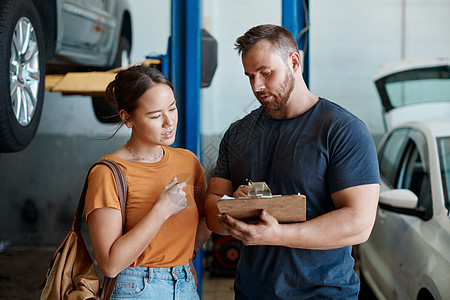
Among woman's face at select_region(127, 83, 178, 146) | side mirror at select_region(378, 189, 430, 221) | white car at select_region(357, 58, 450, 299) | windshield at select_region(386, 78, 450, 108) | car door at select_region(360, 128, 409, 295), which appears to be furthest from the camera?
windshield at select_region(386, 78, 450, 108)

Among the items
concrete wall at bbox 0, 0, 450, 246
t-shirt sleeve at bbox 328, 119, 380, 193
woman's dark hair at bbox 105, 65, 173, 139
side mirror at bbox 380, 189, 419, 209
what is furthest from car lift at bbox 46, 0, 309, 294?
concrete wall at bbox 0, 0, 450, 246

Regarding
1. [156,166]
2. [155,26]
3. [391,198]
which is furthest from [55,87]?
[155,26]

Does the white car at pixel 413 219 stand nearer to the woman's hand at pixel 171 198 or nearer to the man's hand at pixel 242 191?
the man's hand at pixel 242 191

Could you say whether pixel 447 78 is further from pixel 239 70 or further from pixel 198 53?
pixel 198 53

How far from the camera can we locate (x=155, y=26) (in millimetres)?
5453

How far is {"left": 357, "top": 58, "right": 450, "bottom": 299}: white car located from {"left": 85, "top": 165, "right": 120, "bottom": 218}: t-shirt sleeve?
139cm

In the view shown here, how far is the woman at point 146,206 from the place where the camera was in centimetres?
121

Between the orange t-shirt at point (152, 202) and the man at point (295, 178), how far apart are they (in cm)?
10

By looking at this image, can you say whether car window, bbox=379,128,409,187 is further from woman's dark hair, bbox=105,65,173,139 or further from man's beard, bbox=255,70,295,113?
woman's dark hair, bbox=105,65,173,139

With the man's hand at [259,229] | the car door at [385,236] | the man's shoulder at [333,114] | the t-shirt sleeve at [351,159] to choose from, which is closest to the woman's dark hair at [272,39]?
the man's shoulder at [333,114]

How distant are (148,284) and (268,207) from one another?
42cm

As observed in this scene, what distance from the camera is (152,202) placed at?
131cm

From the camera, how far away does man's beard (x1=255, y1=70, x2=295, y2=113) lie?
1.37 m

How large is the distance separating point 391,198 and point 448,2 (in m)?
4.34
